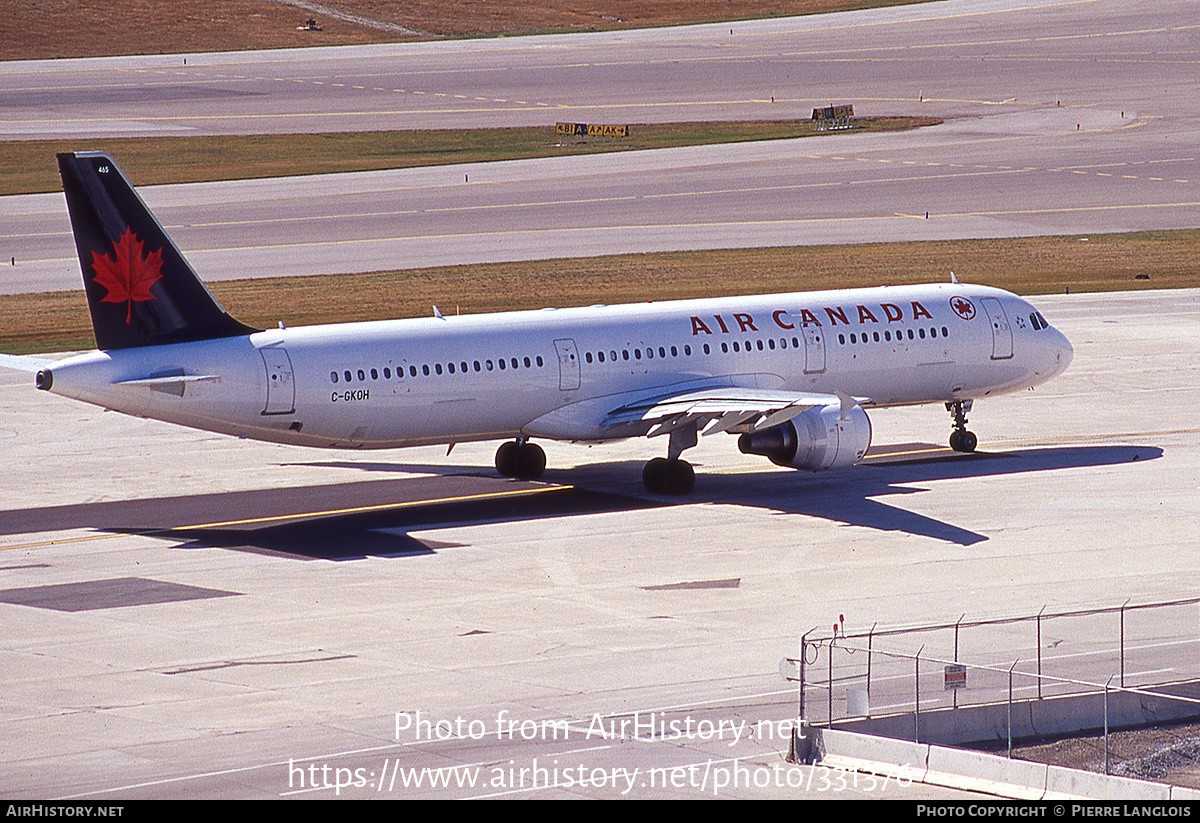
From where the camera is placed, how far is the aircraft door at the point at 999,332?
53.7 m

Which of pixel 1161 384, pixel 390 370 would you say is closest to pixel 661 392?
pixel 390 370

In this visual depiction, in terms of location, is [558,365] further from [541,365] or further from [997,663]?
[997,663]

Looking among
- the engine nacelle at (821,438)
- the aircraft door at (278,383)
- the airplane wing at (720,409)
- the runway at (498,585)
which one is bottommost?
the runway at (498,585)

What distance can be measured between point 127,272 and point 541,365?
10.9 m

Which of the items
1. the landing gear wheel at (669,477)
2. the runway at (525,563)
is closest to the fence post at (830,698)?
the runway at (525,563)

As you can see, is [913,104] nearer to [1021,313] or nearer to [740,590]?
[1021,313]

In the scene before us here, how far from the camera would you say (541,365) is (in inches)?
1876

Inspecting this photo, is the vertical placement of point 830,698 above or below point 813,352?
below

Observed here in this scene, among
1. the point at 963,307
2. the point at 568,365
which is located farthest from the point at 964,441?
the point at 568,365

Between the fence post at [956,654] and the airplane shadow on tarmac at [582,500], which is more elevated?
the fence post at [956,654]

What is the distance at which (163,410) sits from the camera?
Answer: 4312 centimetres

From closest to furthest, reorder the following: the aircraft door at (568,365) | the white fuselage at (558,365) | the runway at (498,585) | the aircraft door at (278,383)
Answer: the runway at (498,585) < the white fuselage at (558,365) < the aircraft door at (278,383) < the aircraft door at (568,365)

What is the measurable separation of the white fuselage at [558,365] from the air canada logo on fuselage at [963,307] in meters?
0.07

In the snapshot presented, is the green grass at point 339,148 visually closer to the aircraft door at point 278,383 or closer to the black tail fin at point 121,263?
the black tail fin at point 121,263
